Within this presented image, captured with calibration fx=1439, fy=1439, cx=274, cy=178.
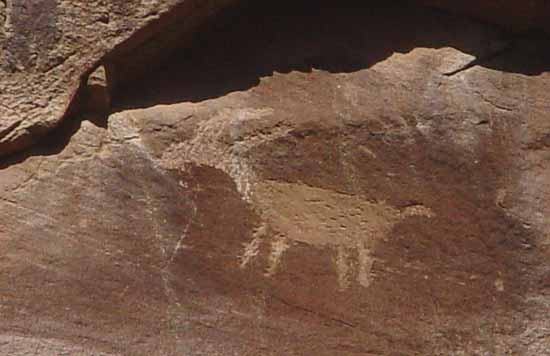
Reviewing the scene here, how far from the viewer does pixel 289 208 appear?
326cm

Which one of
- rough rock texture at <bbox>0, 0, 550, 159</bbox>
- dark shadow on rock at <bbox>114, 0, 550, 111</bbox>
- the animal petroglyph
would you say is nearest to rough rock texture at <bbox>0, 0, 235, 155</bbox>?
rough rock texture at <bbox>0, 0, 550, 159</bbox>

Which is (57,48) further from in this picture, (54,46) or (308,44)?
(308,44)

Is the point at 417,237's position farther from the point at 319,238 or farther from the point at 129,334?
the point at 129,334

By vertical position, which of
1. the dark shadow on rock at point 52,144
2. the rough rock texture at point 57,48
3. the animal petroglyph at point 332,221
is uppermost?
the rough rock texture at point 57,48

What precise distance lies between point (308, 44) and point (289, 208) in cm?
44

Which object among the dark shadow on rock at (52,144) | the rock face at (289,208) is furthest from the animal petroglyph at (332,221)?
the dark shadow on rock at (52,144)

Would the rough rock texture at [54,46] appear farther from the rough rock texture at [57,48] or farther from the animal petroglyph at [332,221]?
the animal petroglyph at [332,221]

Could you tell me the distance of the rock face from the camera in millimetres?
3152

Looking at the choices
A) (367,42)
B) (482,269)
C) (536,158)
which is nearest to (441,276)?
(482,269)

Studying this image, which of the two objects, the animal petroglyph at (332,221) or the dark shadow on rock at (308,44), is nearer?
the animal petroglyph at (332,221)

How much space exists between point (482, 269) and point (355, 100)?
493 mm

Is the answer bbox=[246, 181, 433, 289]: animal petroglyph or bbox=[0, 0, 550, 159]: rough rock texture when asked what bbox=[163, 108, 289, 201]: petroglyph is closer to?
bbox=[246, 181, 433, 289]: animal petroglyph

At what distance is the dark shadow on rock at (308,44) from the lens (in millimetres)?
3402

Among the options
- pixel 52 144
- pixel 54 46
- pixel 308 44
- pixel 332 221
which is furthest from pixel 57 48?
pixel 332 221
